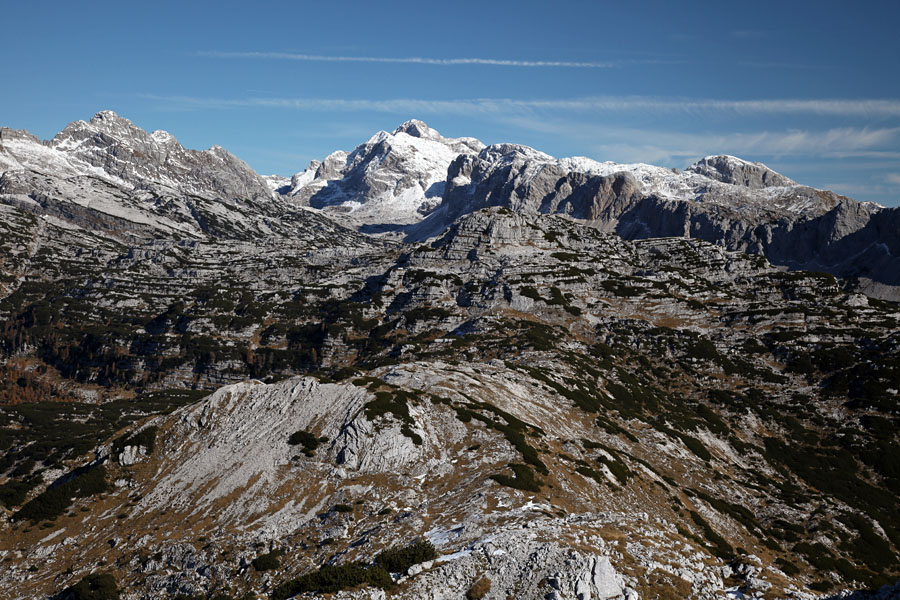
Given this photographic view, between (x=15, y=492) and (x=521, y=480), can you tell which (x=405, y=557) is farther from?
(x=15, y=492)

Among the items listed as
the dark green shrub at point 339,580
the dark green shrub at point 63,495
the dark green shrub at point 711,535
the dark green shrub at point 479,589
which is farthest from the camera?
the dark green shrub at point 711,535

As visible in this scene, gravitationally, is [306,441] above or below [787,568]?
above

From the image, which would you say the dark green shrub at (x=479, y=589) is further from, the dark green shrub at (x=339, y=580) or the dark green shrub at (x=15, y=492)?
the dark green shrub at (x=15, y=492)

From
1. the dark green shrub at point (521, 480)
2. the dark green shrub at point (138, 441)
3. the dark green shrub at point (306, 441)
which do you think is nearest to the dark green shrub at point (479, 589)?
the dark green shrub at point (521, 480)

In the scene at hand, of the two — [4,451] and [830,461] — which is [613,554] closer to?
[830,461]

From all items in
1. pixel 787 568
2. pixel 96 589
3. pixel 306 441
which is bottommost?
pixel 787 568

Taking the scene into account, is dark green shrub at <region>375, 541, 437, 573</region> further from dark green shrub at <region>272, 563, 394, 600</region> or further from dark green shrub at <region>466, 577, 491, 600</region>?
dark green shrub at <region>466, 577, 491, 600</region>

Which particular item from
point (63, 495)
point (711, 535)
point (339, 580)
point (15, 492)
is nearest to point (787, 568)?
point (711, 535)
